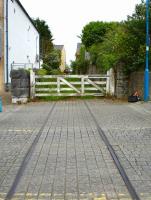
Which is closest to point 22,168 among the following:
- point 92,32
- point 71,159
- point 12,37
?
point 71,159

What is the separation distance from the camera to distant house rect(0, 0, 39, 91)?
34812mm

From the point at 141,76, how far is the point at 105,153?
15126 mm

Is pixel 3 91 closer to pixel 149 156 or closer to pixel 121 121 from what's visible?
pixel 121 121

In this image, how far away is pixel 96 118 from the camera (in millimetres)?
15711

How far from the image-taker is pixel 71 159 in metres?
8.46

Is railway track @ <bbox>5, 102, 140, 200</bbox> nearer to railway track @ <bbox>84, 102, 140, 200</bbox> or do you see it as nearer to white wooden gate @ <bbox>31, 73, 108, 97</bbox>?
railway track @ <bbox>84, 102, 140, 200</bbox>

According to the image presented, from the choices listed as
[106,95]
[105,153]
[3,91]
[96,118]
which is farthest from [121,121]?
[3,91]

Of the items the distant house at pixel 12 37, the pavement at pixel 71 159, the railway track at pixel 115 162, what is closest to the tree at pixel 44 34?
the distant house at pixel 12 37

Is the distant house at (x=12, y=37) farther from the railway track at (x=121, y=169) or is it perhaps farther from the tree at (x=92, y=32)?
the railway track at (x=121, y=169)

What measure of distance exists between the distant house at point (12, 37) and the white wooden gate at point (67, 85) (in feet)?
29.0

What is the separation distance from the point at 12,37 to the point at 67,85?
14.3m

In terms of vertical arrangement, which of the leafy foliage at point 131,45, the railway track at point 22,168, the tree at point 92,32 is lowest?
the railway track at point 22,168

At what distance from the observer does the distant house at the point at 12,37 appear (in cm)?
3481

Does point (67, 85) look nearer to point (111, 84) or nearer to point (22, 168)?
point (111, 84)
